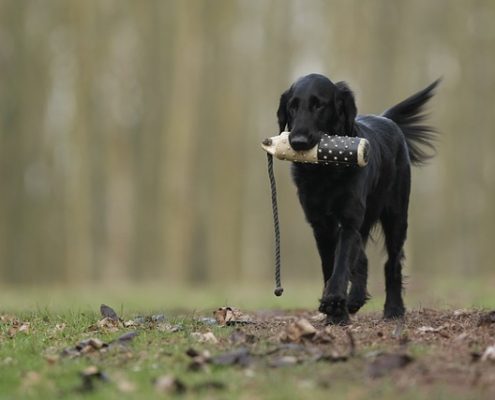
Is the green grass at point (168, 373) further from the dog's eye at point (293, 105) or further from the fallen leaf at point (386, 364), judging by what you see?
the dog's eye at point (293, 105)

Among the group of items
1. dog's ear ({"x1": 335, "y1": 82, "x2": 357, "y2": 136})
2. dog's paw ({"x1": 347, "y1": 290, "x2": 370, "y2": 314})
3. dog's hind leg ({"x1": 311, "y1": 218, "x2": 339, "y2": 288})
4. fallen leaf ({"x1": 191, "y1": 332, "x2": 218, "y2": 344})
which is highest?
dog's ear ({"x1": 335, "y1": 82, "x2": 357, "y2": 136})

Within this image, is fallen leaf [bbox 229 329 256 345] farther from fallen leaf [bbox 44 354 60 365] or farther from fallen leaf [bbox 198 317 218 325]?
fallen leaf [bbox 44 354 60 365]

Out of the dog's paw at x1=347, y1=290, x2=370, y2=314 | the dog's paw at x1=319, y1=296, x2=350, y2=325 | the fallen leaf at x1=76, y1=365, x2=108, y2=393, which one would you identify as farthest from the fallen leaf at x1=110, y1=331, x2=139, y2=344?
the dog's paw at x1=347, y1=290, x2=370, y2=314

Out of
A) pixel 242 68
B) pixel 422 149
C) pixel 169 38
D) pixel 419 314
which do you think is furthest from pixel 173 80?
pixel 419 314

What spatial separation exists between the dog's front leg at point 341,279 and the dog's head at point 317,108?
→ 0.80 meters

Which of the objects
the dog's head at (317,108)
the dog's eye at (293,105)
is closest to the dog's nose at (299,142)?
the dog's head at (317,108)

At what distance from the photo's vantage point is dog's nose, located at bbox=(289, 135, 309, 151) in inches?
255

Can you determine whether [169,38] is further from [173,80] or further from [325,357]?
[325,357]

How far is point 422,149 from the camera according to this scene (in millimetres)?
8938

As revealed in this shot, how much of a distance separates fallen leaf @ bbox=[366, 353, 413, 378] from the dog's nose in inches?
82.9

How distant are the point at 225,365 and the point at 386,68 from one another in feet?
59.2

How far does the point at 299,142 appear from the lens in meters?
6.47

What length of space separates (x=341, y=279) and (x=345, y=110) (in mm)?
1320

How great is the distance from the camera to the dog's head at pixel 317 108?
261 inches
